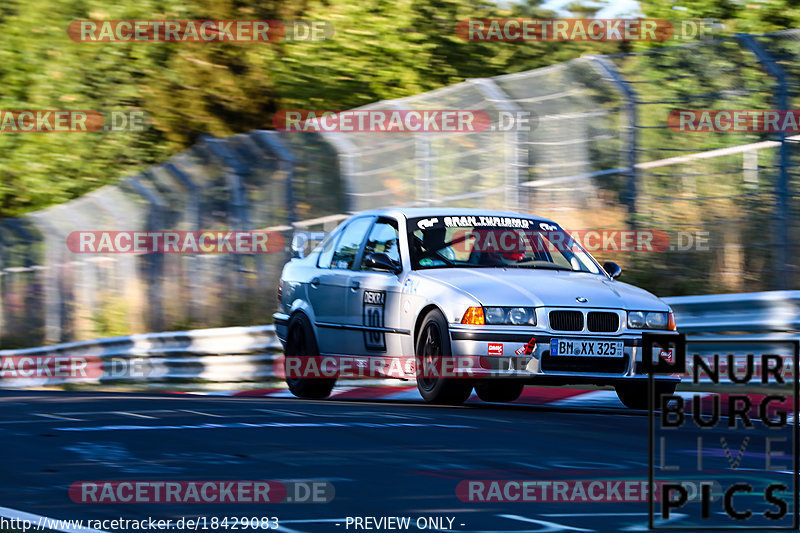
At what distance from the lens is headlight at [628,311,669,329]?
11102 millimetres

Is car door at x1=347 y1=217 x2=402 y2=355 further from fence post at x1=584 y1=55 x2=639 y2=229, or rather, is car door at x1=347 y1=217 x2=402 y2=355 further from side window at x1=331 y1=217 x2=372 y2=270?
fence post at x1=584 y1=55 x2=639 y2=229

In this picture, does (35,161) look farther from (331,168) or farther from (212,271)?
(331,168)

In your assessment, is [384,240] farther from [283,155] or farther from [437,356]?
[283,155]

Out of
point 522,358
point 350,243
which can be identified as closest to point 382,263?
point 350,243

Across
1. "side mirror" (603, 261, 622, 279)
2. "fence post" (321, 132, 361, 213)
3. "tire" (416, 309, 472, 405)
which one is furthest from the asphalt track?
"fence post" (321, 132, 361, 213)

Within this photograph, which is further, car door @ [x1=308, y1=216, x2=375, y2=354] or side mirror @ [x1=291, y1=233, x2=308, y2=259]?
side mirror @ [x1=291, y1=233, x2=308, y2=259]

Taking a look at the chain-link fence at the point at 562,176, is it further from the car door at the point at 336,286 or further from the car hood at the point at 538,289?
the car door at the point at 336,286

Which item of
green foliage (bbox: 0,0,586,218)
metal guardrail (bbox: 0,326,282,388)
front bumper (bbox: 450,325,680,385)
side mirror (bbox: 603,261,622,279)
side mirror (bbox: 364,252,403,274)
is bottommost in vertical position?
metal guardrail (bbox: 0,326,282,388)

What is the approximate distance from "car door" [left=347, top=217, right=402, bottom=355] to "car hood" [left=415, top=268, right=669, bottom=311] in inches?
15.4

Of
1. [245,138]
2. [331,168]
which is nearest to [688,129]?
[331,168]

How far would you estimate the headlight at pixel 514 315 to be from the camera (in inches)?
427

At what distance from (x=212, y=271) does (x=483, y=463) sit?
42.3 feet

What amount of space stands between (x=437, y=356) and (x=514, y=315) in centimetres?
65

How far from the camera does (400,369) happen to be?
11.7 meters
